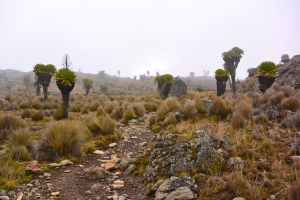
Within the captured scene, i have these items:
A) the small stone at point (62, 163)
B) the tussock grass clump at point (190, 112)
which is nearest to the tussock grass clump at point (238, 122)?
the tussock grass clump at point (190, 112)

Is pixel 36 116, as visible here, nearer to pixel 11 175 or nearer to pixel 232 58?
pixel 11 175

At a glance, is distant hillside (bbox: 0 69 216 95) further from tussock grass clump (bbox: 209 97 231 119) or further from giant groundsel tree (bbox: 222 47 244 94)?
tussock grass clump (bbox: 209 97 231 119)

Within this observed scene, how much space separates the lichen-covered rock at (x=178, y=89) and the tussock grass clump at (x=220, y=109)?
17.6 meters

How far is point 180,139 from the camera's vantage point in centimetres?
860

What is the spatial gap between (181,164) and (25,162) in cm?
456

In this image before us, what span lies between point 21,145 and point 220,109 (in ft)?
28.0

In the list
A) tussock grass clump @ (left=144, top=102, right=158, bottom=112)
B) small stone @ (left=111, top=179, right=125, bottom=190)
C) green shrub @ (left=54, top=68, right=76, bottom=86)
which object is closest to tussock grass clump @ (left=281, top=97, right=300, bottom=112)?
small stone @ (left=111, top=179, right=125, bottom=190)

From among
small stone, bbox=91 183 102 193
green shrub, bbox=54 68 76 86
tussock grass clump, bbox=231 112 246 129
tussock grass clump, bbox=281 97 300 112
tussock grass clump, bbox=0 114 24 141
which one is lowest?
small stone, bbox=91 183 102 193

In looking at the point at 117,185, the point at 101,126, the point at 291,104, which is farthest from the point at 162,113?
the point at 117,185

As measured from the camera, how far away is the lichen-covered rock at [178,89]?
32.7 metres

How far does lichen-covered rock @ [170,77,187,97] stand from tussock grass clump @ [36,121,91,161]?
75.5ft

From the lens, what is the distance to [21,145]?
10008 millimetres

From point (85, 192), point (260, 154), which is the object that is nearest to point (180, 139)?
point (260, 154)

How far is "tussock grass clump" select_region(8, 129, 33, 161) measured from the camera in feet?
30.7
